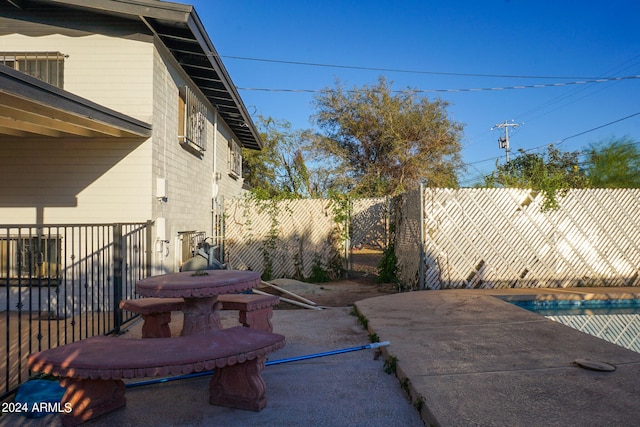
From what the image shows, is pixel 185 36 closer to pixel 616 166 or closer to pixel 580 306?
pixel 580 306

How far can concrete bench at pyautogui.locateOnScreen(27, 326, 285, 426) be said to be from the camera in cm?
269

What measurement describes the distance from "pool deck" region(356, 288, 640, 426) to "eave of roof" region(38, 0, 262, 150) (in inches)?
199

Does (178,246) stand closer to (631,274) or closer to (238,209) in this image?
(238,209)

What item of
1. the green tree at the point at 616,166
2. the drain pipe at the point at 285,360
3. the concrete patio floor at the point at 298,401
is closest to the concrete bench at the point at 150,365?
the concrete patio floor at the point at 298,401

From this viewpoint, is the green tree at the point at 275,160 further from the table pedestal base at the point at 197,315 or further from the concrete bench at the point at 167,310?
the table pedestal base at the point at 197,315

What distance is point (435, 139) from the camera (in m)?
21.8

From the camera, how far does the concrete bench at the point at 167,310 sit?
4.47 m

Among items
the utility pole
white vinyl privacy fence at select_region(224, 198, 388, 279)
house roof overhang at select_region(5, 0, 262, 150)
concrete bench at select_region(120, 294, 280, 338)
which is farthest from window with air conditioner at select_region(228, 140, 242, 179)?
the utility pole

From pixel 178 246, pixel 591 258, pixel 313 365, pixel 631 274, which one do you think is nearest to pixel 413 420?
A: pixel 313 365

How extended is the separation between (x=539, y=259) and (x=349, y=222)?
418 cm

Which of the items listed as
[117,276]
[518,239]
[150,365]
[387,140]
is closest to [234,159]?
[518,239]

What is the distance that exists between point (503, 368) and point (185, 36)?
6533 millimetres

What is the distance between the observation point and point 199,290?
3641mm

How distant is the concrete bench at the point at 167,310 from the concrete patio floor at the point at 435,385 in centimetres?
46
